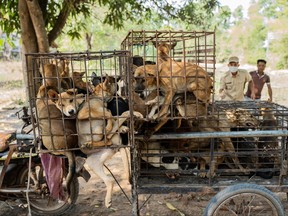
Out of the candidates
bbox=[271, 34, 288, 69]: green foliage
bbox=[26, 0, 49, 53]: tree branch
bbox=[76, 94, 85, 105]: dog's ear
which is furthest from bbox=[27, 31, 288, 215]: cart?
bbox=[271, 34, 288, 69]: green foliage

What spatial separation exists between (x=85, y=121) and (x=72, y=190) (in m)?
1.21

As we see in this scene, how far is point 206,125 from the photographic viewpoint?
2.97m

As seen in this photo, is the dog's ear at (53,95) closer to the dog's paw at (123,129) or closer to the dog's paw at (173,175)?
the dog's paw at (123,129)

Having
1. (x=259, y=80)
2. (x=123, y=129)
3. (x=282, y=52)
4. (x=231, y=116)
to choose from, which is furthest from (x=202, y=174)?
(x=282, y=52)

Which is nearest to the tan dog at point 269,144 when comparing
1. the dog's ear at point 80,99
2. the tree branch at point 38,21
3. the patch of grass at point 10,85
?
the dog's ear at point 80,99

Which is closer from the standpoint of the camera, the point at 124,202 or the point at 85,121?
the point at 85,121

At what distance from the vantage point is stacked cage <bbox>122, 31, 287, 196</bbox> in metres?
2.66

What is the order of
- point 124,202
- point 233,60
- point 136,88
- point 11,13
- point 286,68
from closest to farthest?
1. point 136,88
2. point 124,202
3. point 233,60
4. point 11,13
5. point 286,68

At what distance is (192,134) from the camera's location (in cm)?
264

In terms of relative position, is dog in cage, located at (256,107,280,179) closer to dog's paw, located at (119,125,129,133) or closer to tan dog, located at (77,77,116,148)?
dog's paw, located at (119,125,129,133)

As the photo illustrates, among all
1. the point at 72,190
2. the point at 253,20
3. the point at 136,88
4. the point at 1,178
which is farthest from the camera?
the point at 253,20

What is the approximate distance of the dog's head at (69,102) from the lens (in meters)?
2.57

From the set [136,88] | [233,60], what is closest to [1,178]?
[136,88]

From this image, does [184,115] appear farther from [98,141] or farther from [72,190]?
[72,190]
